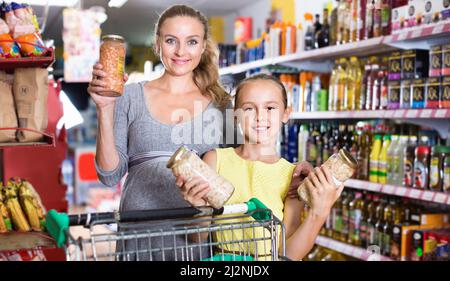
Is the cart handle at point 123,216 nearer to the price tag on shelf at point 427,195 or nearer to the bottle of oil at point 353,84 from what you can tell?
the price tag on shelf at point 427,195

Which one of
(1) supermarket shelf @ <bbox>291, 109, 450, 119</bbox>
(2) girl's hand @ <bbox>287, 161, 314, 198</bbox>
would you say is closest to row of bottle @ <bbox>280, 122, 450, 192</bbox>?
(1) supermarket shelf @ <bbox>291, 109, 450, 119</bbox>

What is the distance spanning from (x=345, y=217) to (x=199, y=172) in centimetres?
269

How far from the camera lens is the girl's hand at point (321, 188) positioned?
1557 millimetres

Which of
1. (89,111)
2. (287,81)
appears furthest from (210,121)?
(89,111)

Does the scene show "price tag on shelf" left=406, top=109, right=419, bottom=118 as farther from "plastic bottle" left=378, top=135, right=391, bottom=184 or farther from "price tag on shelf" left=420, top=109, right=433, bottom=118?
"plastic bottle" left=378, top=135, right=391, bottom=184

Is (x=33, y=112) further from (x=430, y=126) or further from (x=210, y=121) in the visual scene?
(x=430, y=126)

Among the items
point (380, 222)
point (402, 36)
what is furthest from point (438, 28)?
point (380, 222)

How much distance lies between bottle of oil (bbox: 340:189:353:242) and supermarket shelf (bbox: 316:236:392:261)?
7 centimetres

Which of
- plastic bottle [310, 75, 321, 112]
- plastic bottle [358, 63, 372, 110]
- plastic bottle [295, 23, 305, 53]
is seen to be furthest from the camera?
plastic bottle [295, 23, 305, 53]

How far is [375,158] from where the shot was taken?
3.63 m

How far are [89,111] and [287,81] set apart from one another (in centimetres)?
883

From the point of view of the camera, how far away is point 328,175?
60.9 inches

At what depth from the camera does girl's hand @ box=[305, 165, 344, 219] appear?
156 cm
